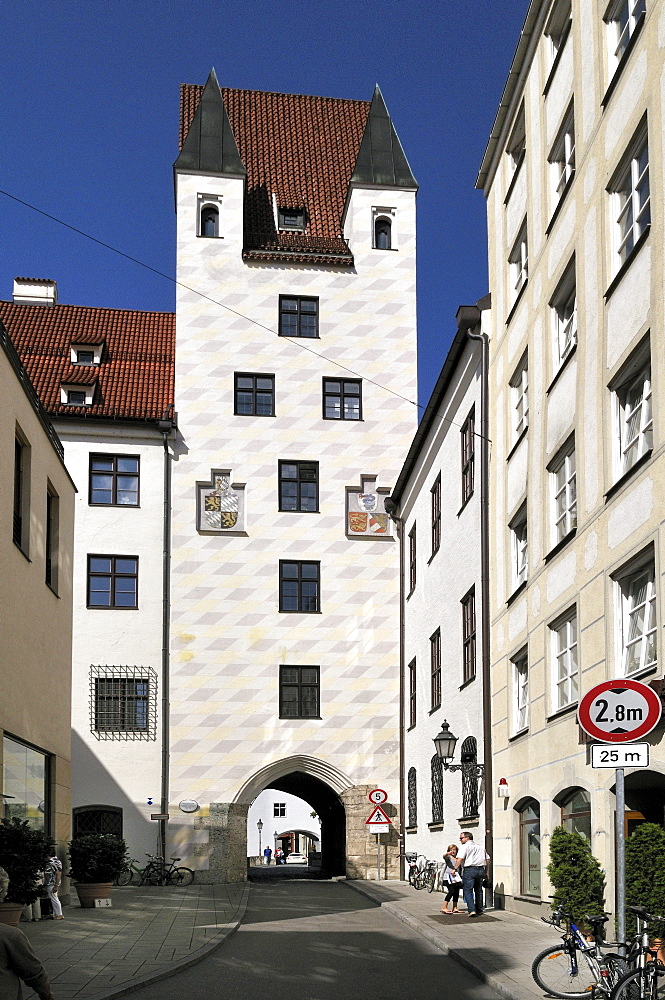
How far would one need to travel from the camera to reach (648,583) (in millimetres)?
15266

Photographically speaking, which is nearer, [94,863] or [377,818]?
[94,863]

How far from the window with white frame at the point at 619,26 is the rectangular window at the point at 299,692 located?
21.9 meters

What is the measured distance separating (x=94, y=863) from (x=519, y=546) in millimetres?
9455

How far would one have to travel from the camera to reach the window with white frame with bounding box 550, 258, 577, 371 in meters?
19.4

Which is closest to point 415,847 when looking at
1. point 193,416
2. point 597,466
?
point 193,416

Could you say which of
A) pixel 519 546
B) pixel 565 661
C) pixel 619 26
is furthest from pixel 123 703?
pixel 619 26

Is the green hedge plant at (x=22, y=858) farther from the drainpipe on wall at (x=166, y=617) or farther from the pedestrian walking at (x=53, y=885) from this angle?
the drainpipe on wall at (x=166, y=617)

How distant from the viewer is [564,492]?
63.4 ft

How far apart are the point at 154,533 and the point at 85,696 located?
4945 mm

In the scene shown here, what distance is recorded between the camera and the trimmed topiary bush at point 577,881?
1475cm

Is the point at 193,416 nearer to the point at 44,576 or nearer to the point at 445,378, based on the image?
the point at 445,378

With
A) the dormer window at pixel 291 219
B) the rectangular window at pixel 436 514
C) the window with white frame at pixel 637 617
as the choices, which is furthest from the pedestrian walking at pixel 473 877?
the dormer window at pixel 291 219

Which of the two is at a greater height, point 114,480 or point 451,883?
point 114,480

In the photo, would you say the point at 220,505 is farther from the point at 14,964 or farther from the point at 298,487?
the point at 14,964
